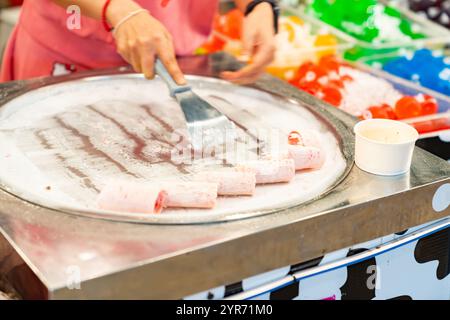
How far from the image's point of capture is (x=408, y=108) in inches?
78.6

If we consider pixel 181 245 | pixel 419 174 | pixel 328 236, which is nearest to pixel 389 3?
pixel 419 174

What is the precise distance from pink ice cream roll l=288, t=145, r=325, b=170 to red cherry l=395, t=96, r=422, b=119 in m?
0.69

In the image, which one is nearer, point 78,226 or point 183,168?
point 78,226

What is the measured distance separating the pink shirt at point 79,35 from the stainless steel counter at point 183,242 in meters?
0.80

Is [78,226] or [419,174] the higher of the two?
[419,174]

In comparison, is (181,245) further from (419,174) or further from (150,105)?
(150,105)

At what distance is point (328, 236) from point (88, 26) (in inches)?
39.1

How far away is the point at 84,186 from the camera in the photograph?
1296 millimetres

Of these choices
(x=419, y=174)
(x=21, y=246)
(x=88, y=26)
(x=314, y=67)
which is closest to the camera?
(x=21, y=246)

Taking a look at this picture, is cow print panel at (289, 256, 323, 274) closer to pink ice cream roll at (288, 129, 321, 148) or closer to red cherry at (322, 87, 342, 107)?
pink ice cream roll at (288, 129, 321, 148)

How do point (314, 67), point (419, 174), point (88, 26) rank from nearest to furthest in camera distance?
point (419, 174), point (88, 26), point (314, 67)

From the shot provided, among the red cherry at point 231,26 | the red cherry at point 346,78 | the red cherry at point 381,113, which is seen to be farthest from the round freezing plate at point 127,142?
the red cherry at point 231,26

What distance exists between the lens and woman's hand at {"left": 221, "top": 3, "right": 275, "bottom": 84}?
176 centimetres

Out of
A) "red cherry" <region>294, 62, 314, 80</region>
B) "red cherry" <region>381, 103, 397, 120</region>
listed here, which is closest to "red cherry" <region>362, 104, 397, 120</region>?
"red cherry" <region>381, 103, 397, 120</region>
